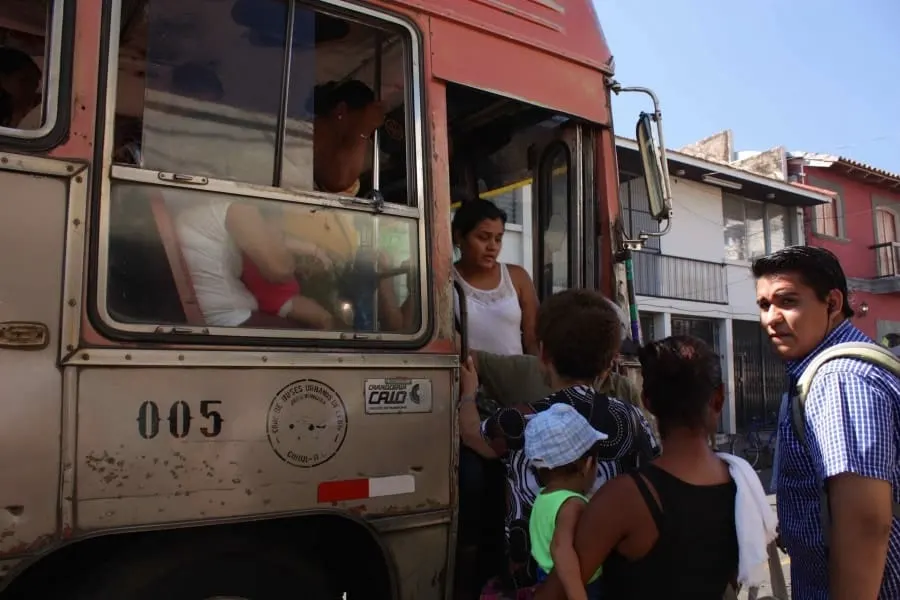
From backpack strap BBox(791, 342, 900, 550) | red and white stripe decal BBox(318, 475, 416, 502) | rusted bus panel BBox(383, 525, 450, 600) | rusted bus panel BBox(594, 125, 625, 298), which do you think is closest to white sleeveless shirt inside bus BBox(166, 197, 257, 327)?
red and white stripe decal BBox(318, 475, 416, 502)

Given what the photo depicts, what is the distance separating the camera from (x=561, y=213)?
3.64 metres

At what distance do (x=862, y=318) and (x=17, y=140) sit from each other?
2337cm

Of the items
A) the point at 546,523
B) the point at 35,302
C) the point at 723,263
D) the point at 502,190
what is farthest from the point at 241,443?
the point at 723,263

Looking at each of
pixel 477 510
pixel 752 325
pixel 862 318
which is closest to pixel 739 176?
pixel 752 325

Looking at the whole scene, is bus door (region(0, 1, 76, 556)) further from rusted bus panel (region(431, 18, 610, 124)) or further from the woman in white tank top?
the woman in white tank top

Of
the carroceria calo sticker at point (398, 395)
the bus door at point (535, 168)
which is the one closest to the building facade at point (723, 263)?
the bus door at point (535, 168)

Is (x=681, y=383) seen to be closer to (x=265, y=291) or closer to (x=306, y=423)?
(x=306, y=423)

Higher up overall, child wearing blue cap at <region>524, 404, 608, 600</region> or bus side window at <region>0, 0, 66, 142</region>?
bus side window at <region>0, 0, 66, 142</region>

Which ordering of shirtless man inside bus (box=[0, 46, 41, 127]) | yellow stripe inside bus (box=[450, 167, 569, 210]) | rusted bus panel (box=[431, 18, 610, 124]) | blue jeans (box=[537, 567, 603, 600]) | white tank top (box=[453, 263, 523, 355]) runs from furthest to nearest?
yellow stripe inside bus (box=[450, 167, 569, 210]), white tank top (box=[453, 263, 523, 355]), rusted bus panel (box=[431, 18, 610, 124]), shirtless man inside bus (box=[0, 46, 41, 127]), blue jeans (box=[537, 567, 603, 600])

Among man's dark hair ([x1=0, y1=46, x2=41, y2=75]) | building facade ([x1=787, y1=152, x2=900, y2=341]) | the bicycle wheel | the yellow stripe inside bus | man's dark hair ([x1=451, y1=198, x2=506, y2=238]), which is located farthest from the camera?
building facade ([x1=787, y1=152, x2=900, y2=341])

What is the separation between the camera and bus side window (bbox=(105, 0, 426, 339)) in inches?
81.2

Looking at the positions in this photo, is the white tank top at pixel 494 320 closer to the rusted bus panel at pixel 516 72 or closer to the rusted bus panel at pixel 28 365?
the rusted bus panel at pixel 516 72

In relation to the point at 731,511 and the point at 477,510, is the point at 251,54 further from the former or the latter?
the point at 731,511

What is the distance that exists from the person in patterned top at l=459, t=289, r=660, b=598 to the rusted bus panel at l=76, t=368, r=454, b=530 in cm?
30
